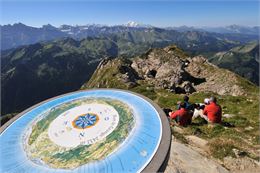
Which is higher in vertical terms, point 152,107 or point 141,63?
point 152,107

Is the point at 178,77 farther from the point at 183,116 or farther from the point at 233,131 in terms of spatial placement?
the point at 233,131

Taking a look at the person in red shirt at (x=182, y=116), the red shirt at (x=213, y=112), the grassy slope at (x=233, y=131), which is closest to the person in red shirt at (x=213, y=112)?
the red shirt at (x=213, y=112)

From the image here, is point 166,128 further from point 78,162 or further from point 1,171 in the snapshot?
point 1,171

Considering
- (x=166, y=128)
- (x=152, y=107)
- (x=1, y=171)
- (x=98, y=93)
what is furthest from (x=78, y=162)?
(x=98, y=93)

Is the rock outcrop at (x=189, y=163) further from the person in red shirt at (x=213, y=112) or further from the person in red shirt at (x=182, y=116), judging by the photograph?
the person in red shirt at (x=213, y=112)

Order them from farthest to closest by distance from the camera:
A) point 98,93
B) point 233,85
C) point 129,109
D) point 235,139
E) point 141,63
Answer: point 141,63 < point 233,85 < point 98,93 < point 235,139 < point 129,109

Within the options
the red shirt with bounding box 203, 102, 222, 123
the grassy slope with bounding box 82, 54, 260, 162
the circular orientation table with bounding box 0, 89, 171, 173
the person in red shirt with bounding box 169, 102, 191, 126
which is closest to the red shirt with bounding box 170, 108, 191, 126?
the person in red shirt with bounding box 169, 102, 191, 126

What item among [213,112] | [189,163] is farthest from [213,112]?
[189,163]
